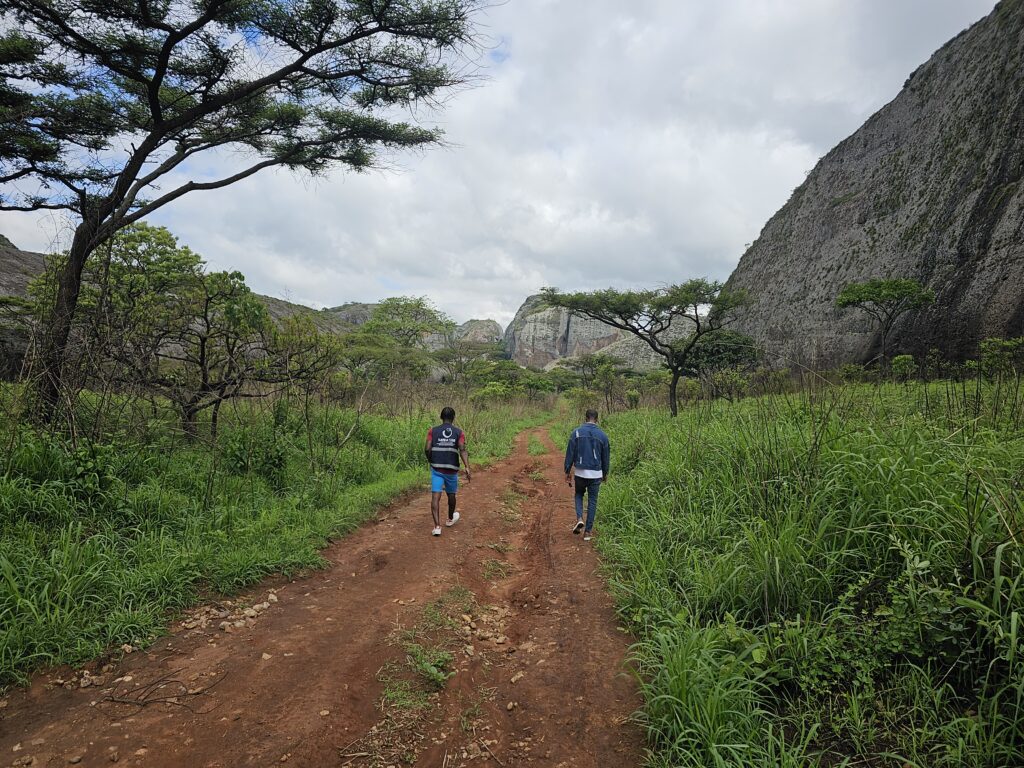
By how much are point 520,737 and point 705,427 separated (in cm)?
Answer: 537

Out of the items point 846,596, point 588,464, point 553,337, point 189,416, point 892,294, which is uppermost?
point 553,337

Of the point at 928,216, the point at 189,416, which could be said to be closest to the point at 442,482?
the point at 189,416

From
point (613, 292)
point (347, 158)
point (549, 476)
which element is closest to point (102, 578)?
point (549, 476)

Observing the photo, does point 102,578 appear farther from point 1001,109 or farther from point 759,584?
point 1001,109

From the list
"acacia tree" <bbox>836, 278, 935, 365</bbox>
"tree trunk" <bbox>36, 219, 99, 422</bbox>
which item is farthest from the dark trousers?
"acacia tree" <bbox>836, 278, 935, 365</bbox>

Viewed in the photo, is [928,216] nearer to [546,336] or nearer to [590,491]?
[590,491]

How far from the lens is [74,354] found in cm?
491

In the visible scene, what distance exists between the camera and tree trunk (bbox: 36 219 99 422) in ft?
15.7

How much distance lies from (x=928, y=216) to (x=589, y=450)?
27428 mm

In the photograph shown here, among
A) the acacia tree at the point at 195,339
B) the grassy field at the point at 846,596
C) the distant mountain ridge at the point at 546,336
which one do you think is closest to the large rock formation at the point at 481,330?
the distant mountain ridge at the point at 546,336

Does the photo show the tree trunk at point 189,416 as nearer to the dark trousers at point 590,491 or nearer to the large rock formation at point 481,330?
the dark trousers at point 590,491

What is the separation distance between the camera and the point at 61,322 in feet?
16.4

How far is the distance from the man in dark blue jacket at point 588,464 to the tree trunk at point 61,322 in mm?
5689

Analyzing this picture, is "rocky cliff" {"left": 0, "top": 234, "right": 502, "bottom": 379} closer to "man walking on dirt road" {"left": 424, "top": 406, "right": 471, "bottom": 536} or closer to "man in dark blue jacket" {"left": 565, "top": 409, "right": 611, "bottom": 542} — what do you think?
"man walking on dirt road" {"left": 424, "top": 406, "right": 471, "bottom": 536}
